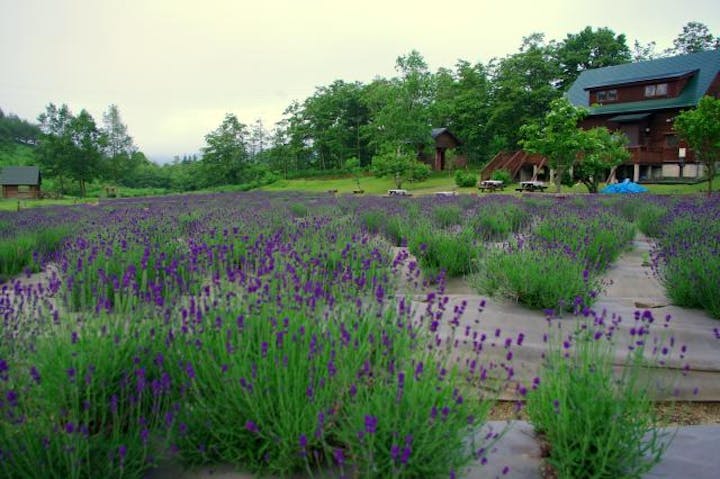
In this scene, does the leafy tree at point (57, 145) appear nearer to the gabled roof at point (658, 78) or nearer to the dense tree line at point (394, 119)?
the dense tree line at point (394, 119)

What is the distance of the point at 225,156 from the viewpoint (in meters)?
52.8

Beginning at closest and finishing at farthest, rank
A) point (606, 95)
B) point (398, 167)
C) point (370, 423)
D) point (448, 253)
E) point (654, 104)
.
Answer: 1. point (370, 423)
2. point (448, 253)
3. point (654, 104)
4. point (606, 95)
5. point (398, 167)

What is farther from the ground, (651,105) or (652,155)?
(651,105)

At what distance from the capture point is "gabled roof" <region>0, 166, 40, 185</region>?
45.9 meters

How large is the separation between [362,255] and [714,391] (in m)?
2.73

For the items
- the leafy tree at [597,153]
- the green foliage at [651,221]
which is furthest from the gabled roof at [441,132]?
the green foliage at [651,221]

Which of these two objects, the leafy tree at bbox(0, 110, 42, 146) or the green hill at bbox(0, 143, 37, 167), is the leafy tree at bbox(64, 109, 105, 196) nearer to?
the green hill at bbox(0, 143, 37, 167)

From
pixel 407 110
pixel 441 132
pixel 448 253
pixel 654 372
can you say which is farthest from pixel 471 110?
pixel 654 372

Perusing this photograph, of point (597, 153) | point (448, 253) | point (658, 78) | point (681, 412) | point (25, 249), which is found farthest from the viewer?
point (658, 78)

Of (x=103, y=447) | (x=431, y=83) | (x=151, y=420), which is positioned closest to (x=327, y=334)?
(x=151, y=420)

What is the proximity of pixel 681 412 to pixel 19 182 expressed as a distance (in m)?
54.4

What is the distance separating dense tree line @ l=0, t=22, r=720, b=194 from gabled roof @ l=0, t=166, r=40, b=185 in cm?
294

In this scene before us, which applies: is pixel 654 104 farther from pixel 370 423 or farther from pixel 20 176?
pixel 20 176

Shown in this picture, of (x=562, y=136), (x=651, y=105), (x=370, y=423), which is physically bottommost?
(x=370, y=423)
